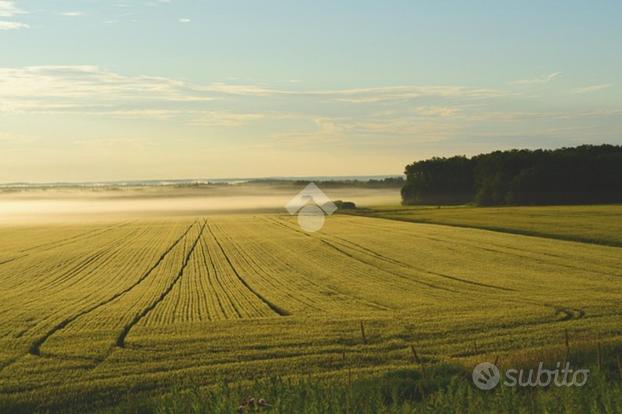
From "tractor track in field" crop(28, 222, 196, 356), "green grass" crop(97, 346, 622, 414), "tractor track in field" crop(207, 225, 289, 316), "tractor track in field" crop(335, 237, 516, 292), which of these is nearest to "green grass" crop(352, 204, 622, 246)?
"tractor track in field" crop(335, 237, 516, 292)

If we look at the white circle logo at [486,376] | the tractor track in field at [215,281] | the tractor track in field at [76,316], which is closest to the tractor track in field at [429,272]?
the tractor track in field at [215,281]

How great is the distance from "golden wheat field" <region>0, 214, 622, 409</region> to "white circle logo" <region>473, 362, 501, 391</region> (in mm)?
2800

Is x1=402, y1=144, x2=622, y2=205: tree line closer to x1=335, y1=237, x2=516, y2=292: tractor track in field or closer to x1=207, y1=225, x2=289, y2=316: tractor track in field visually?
x1=335, y1=237, x2=516, y2=292: tractor track in field

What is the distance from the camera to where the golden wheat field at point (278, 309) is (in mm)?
19188

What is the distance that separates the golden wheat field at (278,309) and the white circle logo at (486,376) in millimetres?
2800

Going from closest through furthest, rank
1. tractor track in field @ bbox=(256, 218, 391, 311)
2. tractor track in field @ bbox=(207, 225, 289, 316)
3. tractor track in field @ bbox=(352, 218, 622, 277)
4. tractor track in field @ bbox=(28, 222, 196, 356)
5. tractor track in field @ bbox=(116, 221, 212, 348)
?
tractor track in field @ bbox=(28, 222, 196, 356), tractor track in field @ bbox=(116, 221, 212, 348), tractor track in field @ bbox=(207, 225, 289, 316), tractor track in field @ bbox=(256, 218, 391, 311), tractor track in field @ bbox=(352, 218, 622, 277)

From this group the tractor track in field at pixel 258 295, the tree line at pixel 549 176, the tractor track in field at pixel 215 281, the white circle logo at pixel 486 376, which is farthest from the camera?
the tree line at pixel 549 176

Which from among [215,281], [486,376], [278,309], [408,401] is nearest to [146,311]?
[278,309]

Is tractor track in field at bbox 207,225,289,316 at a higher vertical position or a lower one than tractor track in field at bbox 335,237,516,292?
higher

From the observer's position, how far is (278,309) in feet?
96.3

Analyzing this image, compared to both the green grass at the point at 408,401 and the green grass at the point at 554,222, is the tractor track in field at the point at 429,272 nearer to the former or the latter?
the green grass at the point at 554,222

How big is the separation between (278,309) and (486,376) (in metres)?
14.7

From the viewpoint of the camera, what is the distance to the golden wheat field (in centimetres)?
1919

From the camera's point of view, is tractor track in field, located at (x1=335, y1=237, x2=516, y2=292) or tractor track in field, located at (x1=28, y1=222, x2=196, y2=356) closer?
tractor track in field, located at (x1=28, y1=222, x2=196, y2=356)
